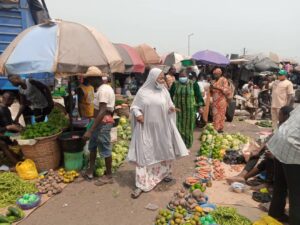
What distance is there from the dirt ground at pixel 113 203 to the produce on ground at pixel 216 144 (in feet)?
4.37

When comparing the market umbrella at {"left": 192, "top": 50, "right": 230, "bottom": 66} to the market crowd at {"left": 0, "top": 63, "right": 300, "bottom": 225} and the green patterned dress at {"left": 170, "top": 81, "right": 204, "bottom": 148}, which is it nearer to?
the market crowd at {"left": 0, "top": 63, "right": 300, "bottom": 225}

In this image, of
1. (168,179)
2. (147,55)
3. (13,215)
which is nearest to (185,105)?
(168,179)

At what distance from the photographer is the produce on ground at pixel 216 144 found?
21.5 feet

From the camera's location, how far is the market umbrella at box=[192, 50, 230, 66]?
41.9 feet

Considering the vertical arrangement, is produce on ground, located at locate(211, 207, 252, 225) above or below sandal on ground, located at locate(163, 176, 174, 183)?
above

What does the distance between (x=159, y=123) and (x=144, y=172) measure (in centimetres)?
85

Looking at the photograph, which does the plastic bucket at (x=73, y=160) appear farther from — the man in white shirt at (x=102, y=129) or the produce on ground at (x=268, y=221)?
the produce on ground at (x=268, y=221)

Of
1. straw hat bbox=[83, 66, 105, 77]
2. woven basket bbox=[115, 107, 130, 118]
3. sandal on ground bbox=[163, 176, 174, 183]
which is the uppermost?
straw hat bbox=[83, 66, 105, 77]

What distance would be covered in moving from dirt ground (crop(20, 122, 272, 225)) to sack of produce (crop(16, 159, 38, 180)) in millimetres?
791

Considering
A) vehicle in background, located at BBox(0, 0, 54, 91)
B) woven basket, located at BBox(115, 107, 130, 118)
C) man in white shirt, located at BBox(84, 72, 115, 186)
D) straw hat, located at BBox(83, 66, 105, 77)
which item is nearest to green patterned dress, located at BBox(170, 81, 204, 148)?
man in white shirt, located at BBox(84, 72, 115, 186)

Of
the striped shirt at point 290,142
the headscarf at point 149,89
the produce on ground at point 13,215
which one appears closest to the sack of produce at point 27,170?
the produce on ground at point 13,215

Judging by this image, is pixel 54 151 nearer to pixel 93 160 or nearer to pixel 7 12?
pixel 93 160

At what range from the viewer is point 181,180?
5.34m

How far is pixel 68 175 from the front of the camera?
205 inches
